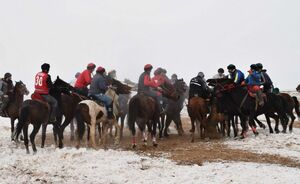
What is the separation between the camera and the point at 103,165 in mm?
10625

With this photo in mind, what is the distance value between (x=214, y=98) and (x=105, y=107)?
4919mm

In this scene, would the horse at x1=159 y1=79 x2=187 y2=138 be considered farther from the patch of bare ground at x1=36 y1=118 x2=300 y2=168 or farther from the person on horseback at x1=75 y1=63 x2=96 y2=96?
the person on horseback at x1=75 y1=63 x2=96 y2=96

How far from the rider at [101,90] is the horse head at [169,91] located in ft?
11.1

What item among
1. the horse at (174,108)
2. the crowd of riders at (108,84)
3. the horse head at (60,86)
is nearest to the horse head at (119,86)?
the crowd of riders at (108,84)

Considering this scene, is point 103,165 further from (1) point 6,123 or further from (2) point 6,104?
(1) point 6,123

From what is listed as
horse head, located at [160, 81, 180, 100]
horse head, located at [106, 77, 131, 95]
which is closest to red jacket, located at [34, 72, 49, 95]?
horse head, located at [106, 77, 131, 95]

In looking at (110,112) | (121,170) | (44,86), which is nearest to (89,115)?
(110,112)

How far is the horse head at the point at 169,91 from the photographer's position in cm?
1767

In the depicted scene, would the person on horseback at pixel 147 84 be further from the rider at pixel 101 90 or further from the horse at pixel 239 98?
the horse at pixel 239 98

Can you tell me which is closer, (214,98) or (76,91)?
(76,91)

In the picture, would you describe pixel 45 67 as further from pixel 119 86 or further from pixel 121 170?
pixel 121 170

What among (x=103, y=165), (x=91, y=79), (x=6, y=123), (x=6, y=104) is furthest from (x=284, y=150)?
(x=6, y=123)

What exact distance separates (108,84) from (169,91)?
3.09 metres

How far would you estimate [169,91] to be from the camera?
698 inches
